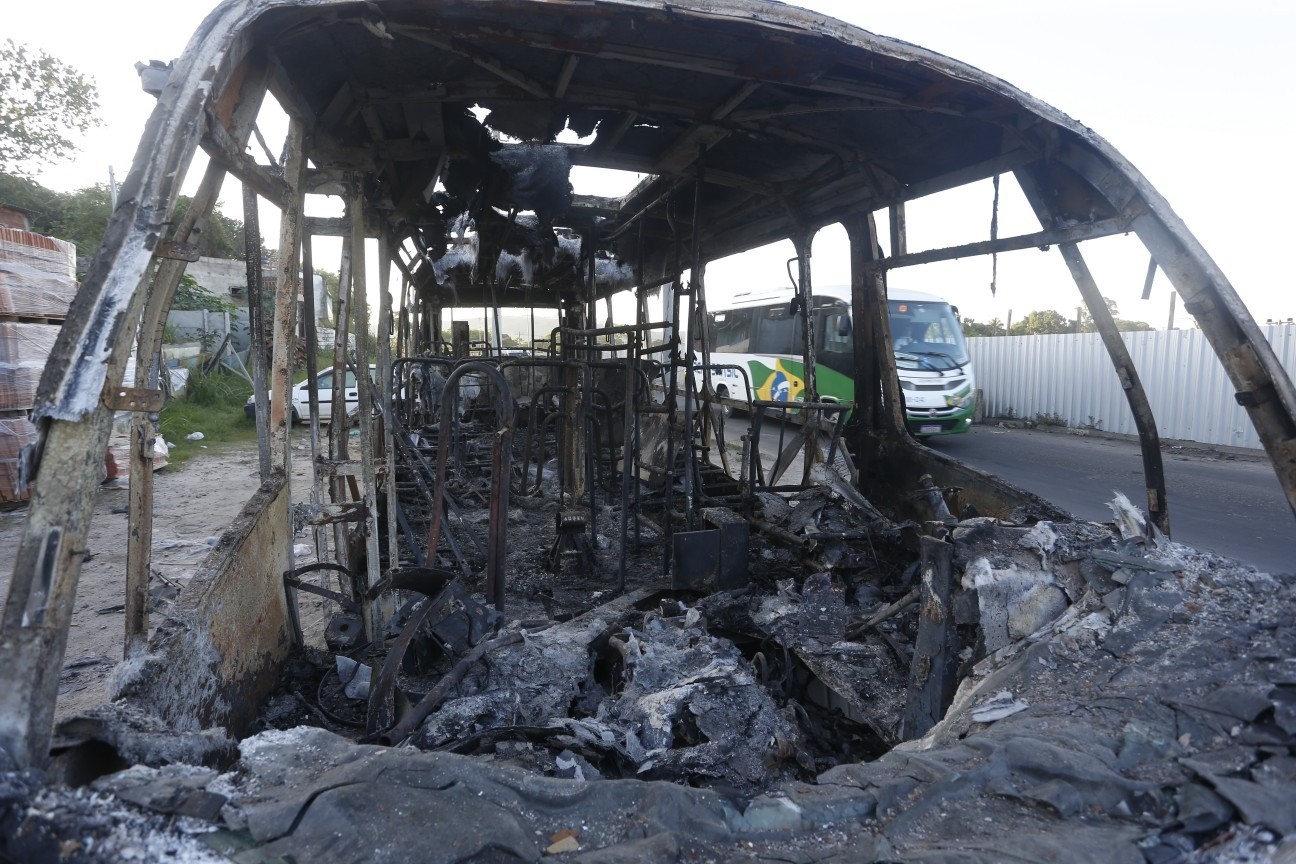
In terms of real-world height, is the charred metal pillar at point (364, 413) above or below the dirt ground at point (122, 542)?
above

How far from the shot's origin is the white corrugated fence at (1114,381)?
38.8ft

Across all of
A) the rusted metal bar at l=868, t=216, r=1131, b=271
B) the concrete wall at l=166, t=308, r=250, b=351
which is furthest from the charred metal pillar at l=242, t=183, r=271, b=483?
the concrete wall at l=166, t=308, r=250, b=351

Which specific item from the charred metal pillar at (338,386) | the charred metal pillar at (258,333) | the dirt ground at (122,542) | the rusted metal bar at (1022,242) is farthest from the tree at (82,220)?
the rusted metal bar at (1022,242)

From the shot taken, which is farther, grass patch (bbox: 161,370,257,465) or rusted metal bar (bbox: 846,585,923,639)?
grass patch (bbox: 161,370,257,465)

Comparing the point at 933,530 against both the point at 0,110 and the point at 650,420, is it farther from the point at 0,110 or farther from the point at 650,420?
the point at 0,110

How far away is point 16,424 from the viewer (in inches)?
282

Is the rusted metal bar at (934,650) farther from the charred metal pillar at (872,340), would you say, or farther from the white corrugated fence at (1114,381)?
the white corrugated fence at (1114,381)

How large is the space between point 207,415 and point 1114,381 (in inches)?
720

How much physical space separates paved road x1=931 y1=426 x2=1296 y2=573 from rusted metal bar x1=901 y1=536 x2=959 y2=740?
3029mm

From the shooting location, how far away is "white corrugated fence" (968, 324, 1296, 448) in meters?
11.8

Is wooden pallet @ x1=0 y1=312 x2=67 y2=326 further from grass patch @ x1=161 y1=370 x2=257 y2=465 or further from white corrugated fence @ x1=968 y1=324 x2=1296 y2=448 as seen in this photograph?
white corrugated fence @ x1=968 y1=324 x2=1296 y2=448

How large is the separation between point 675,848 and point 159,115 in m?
2.01

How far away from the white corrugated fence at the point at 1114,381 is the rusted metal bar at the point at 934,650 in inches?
444

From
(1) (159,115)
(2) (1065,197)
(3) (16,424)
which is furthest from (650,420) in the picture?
(3) (16,424)
